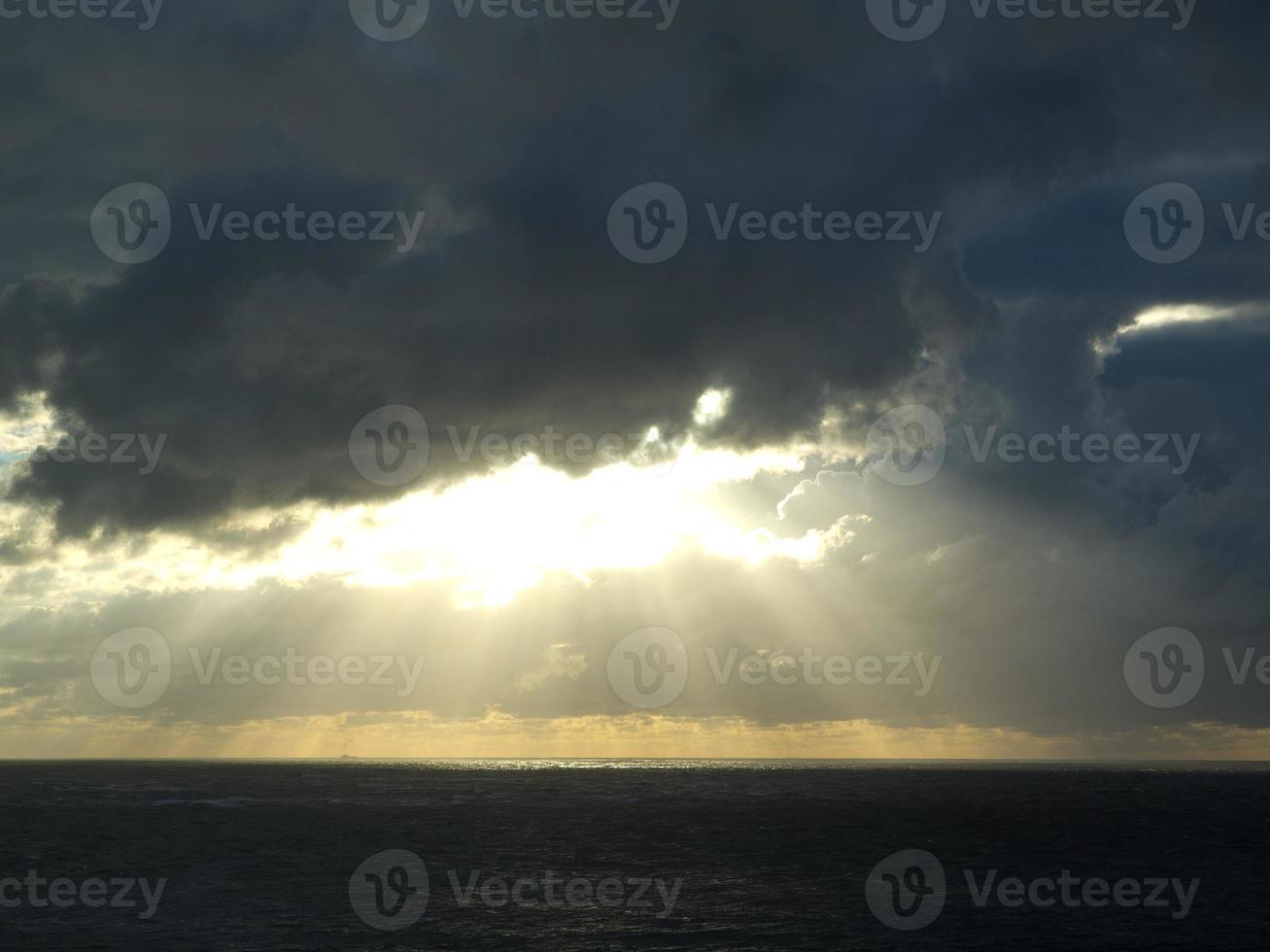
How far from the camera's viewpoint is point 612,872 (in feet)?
216

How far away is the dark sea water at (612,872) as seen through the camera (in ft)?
153

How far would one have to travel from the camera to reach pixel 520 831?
9331 cm

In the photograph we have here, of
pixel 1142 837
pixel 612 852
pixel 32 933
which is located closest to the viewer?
pixel 32 933

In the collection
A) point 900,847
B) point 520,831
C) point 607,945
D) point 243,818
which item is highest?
point 243,818

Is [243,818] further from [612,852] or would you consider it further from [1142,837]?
[1142,837]

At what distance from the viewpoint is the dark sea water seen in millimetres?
46594

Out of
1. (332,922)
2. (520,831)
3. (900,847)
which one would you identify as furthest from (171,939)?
(900,847)

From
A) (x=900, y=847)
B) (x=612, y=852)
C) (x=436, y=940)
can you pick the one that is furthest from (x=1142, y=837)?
(x=436, y=940)

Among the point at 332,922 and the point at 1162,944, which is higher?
the point at 332,922

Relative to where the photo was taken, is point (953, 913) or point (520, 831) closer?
point (953, 913)

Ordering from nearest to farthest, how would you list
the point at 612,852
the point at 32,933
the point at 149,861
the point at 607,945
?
the point at 607,945 → the point at 32,933 → the point at 149,861 → the point at 612,852

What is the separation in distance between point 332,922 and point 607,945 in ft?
45.0

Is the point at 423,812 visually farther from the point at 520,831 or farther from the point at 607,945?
the point at 607,945

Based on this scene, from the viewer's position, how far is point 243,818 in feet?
350
